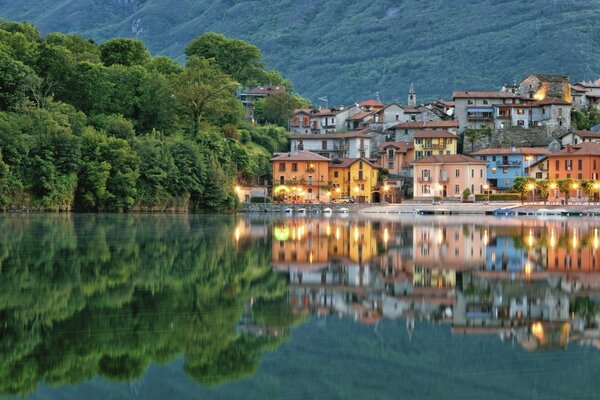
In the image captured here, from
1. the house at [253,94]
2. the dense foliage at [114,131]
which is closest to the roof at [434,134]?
the dense foliage at [114,131]

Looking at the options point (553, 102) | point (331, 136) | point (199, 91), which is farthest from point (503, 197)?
point (199, 91)

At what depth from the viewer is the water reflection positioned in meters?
16.4

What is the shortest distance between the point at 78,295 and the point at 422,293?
22.6 ft

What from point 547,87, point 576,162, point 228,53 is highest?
point 228,53

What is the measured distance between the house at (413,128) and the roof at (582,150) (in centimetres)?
1333

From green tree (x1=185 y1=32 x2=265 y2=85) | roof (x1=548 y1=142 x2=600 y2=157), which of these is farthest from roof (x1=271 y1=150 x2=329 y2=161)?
roof (x1=548 y1=142 x2=600 y2=157)

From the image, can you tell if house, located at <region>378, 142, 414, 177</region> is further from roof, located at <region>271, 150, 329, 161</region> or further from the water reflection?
the water reflection

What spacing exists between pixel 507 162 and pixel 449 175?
23.8 ft

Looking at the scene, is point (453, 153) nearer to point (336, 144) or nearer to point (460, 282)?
point (336, 144)

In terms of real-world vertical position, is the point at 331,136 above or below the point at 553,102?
below

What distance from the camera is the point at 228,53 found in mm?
115125

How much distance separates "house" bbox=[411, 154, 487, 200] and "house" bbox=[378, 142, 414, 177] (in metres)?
6.39

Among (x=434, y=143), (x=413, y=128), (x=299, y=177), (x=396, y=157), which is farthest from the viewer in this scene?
(x=413, y=128)

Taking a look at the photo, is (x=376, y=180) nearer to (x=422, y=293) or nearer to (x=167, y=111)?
(x=167, y=111)
